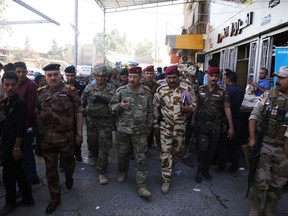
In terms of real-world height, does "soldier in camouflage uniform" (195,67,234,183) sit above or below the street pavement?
above

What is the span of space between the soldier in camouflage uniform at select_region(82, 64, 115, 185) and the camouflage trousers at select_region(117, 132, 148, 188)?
30cm

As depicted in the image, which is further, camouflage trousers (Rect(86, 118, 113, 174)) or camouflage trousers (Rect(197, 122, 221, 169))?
camouflage trousers (Rect(197, 122, 221, 169))

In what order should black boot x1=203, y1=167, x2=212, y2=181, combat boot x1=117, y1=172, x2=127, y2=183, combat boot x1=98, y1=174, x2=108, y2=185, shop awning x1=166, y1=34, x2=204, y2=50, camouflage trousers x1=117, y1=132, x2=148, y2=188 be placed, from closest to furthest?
camouflage trousers x1=117, y1=132, x2=148, y2=188, combat boot x1=98, y1=174, x2=108, y2=185, combat boot x1=117, y1=172, x2=127, y2=183, black boot x1=203, y1=167, x2=212, y2=181, shop awning x1=166, y1=34, x2=204, y2=50

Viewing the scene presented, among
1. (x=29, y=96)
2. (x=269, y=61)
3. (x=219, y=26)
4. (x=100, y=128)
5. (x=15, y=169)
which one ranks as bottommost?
(x=15, y=169)

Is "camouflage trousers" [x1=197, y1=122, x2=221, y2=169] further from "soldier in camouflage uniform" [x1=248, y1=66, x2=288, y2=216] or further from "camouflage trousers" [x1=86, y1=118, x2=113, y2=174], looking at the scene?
"camouflage trousers" [x1=86, y1=118, x2=113, y2=174]

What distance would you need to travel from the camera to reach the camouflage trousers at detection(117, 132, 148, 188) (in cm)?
390

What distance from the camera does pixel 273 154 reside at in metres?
3.12

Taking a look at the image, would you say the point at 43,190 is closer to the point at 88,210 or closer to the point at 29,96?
the point at 88,210

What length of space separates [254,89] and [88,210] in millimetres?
4960

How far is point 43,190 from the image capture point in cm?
397

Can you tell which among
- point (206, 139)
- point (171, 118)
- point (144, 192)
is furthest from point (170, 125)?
point (144, 192)

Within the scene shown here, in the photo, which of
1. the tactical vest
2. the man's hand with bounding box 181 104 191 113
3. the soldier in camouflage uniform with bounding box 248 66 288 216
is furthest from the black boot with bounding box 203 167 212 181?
the tactical vest

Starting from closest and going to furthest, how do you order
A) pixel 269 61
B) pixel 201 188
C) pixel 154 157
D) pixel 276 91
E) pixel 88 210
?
1. pixel 276 91
2. pixel 88 210
3. pixel 201 188
4. pixel 154 157
5. pixel 269 61

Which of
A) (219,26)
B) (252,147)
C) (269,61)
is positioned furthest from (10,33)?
(252,147)
